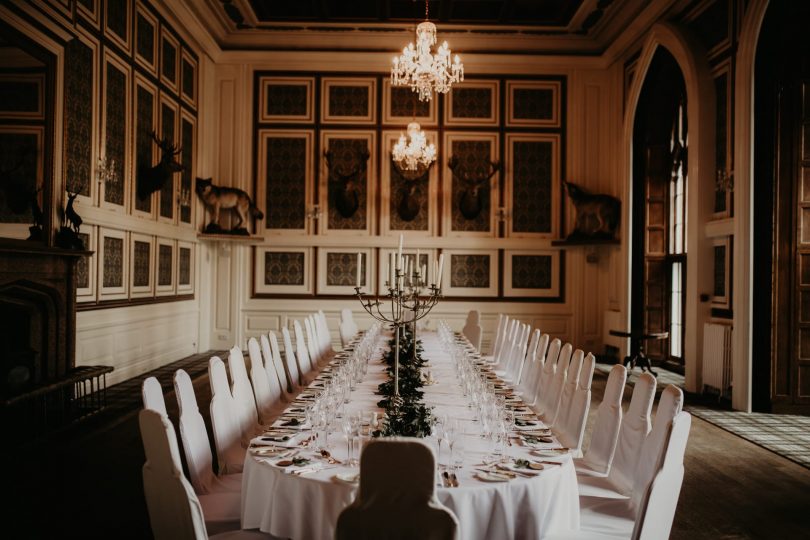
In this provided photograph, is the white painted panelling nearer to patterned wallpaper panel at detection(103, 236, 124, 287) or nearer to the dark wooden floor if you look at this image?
patterned wallpaper panel at detection(103, 236, 124, 287)

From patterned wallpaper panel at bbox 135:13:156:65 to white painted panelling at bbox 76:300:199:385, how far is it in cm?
358

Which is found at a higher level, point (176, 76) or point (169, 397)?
point (176, 76)

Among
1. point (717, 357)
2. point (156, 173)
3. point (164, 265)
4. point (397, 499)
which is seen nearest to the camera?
point (397, 499)

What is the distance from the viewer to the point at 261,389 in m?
4.55

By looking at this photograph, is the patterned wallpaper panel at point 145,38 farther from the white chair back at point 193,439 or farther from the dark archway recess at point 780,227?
the dark archway recess at point 780,227

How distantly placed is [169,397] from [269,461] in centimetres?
479

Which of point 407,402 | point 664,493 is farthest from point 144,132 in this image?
point 664,493

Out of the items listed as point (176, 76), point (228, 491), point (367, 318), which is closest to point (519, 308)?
point (367, 318)

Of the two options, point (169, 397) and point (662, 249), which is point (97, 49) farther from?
point (662, 249)

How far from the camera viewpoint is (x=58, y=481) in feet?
13.5

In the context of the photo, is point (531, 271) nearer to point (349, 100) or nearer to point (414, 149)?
point (414, 149)

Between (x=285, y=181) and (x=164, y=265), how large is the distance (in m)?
3.09

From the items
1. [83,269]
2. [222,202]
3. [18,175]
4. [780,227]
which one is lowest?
[83,269]

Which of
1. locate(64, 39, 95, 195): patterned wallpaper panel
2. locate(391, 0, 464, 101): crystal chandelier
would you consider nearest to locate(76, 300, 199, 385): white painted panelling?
locate(64, 39, 95, 195): patterned wallpaper panel
